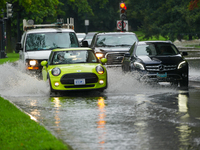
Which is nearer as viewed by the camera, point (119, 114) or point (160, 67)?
point (119, 114)

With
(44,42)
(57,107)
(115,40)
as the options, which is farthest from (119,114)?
(115,40)

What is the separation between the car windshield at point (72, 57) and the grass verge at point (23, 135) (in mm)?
5006

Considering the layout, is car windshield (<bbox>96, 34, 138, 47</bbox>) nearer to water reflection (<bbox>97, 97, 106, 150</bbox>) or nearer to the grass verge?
water reflection (<bbox>97, 97, 106, 150</bbox>)

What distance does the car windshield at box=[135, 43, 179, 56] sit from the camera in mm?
17734

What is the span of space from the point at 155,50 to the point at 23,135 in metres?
10.2

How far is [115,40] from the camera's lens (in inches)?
923

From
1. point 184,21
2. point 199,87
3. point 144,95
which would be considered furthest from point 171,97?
point 184,21

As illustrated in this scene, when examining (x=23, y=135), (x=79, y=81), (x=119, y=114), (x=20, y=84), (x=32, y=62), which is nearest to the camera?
(x=23, y=135)

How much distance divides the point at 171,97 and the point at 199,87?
329cm

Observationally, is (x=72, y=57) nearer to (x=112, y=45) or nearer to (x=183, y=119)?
(x=183, y=119)

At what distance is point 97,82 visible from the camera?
14.9 m

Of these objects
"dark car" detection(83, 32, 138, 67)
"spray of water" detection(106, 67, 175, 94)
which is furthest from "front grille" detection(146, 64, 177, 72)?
"dark car" detection(83, 32, 138, 67)

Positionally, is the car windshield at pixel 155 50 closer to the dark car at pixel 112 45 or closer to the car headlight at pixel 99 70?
the car headlight at pixel 99 70

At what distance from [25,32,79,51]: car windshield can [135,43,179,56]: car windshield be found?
264cm
